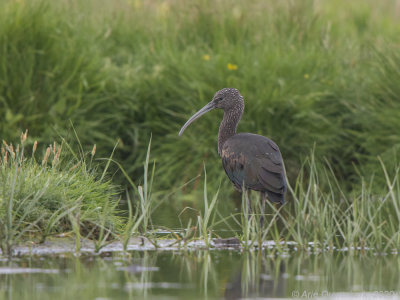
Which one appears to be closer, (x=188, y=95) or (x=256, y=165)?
(x=256, y=165)

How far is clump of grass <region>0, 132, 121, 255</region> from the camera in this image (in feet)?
21.6

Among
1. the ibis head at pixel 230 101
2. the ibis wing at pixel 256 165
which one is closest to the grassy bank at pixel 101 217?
the ibis wing at pixel 256 165

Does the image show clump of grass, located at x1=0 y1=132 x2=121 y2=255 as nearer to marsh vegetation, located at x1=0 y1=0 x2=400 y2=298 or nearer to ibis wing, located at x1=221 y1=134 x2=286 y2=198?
ibis wing, located at x1=221 y1=134 x2=286 y2=198

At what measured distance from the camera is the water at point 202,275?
525cm

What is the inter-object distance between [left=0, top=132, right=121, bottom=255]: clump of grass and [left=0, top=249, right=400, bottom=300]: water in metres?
0.30

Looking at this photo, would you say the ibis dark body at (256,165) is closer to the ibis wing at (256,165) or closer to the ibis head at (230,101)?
the ibis wing at (256,165)

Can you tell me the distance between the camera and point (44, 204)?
7.12 m

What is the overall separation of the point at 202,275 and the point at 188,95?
6.90 metres

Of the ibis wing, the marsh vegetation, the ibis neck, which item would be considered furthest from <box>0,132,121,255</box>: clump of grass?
the marsh vegetation

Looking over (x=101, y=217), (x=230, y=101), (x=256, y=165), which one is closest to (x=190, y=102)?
(x=230, y=101)

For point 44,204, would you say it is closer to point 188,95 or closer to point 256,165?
point 256,165

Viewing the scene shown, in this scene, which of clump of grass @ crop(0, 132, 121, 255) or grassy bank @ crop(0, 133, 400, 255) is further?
grassy bank @ crop(0, 133, 400, 255)

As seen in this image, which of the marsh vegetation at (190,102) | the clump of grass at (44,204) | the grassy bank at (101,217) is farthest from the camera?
the marsh vegetation at (190,102)

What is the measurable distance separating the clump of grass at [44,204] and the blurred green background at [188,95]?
Answer: 4.06 meters
